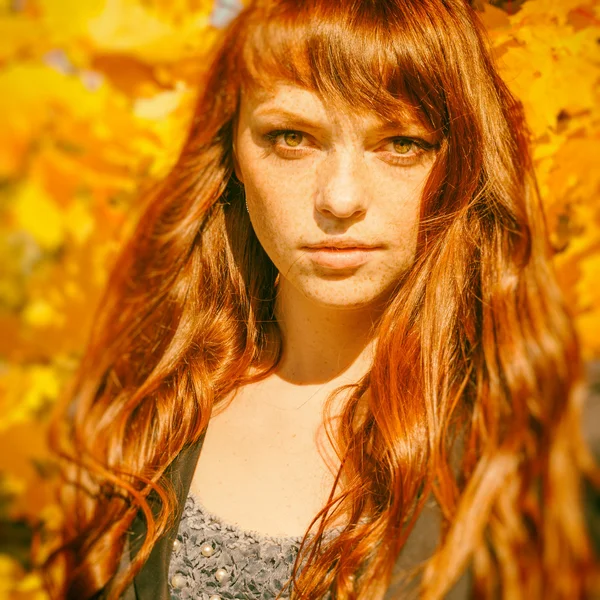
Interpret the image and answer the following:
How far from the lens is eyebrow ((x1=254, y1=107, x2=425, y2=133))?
3.62 ft

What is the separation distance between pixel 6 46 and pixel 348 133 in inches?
24.4

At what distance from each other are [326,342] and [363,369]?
9 centimetres

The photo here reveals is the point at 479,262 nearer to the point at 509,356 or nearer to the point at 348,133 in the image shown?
the point at 509,356

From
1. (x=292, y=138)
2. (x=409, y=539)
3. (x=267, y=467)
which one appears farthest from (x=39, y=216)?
(x=409, y=539)

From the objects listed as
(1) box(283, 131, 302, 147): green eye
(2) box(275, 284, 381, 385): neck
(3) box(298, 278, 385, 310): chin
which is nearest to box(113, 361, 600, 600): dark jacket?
(2) box(275, 284, 381, 385): neck

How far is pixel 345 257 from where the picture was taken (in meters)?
1.13

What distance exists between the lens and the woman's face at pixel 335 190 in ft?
3.62

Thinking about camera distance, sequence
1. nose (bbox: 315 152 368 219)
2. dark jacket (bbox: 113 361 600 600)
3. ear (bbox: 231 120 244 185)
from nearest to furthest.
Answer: dark jacket (bbox: 113 361 600 600) < nose (bbox: 315 152 368 219) < ear (bbox: 231 120 244 185)

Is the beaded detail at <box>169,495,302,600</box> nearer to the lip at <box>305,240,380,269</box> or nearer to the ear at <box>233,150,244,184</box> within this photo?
the lip at <box>305,240,380,269</box>

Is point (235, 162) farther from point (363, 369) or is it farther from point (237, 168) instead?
point (363, 369)

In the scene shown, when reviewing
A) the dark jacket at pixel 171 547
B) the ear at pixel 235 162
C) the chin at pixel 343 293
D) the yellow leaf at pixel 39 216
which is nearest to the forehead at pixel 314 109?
the ear at pixel 235 162

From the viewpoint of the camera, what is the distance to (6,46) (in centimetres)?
119

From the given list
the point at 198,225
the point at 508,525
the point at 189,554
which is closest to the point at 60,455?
the point at 189,554

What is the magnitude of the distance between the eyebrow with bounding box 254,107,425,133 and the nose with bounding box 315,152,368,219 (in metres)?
0.05
